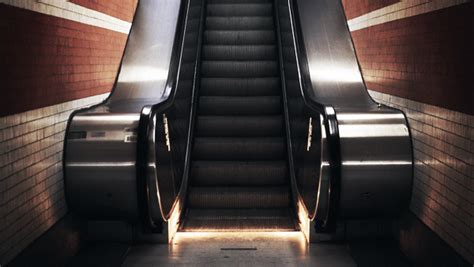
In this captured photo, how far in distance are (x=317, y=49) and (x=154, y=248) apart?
108 inches

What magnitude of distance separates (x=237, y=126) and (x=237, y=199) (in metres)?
1.08

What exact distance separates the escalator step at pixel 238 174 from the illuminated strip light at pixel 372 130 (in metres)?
1.67

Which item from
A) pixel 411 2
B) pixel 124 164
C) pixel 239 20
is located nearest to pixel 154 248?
pixel 124 164

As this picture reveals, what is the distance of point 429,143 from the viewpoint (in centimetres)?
452

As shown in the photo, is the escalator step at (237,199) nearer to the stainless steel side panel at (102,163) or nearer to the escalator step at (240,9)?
the stainless steel side panel at (102,163)

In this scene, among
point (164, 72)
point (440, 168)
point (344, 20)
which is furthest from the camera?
point (344, 20)

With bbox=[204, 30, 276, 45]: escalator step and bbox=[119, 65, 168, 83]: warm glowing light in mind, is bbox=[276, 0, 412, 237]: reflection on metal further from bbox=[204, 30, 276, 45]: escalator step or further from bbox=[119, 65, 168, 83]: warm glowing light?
bbox=[204, 30, 276, 45]: escalator step

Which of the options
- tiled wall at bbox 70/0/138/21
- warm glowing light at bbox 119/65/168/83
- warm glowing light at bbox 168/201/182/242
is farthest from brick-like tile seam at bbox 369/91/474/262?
tiled wall at bbox 70/0/138/21

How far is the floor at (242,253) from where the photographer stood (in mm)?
4664

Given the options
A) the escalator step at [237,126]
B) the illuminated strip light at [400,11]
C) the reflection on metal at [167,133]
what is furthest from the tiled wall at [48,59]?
the illuminated strip light at [400,11]

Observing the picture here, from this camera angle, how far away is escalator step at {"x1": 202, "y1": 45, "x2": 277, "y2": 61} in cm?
800

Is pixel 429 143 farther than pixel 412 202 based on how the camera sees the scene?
No

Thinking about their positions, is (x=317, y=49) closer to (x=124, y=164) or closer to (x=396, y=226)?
(x=396, y=226)

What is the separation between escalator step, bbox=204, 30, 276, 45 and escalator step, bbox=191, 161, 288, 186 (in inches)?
99.0
